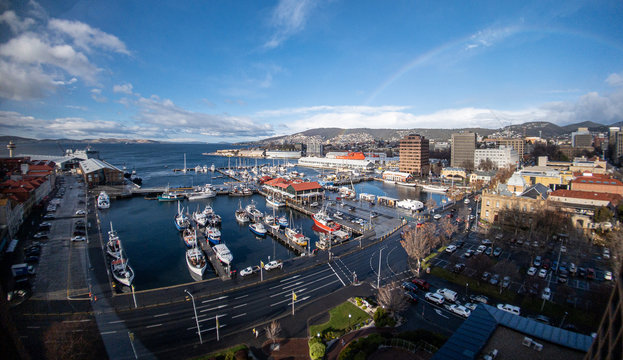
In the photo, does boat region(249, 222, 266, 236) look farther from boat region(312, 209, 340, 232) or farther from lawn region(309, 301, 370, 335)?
lawn region(309, 301, 370, 335)

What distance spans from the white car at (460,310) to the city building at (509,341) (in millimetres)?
→ 5394

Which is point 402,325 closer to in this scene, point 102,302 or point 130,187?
point 102,302

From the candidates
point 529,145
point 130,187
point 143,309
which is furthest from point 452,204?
point 529,145

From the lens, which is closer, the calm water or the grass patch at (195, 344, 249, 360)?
the grass patch at (195, 344, 249, 360)

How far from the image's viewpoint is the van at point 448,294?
663 inches

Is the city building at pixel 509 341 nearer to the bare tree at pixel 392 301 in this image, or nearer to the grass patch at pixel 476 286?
the bare tree at pixel 392 301

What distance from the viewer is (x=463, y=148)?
3418 inches

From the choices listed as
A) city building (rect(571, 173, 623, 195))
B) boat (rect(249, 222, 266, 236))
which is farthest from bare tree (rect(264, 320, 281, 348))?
city building (rect(571, 173, 623, 195))

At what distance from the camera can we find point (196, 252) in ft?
76.3

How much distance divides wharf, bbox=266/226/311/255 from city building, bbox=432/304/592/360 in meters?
17.1

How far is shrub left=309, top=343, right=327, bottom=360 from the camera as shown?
38.0 ft

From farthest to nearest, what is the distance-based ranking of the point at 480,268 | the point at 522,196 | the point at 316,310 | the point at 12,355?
the point at 522,196, the point at 480,268, the point at 316,310, the point at 12,355

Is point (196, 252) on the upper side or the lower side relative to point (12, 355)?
lower

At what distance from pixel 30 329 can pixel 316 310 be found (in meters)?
13.8
